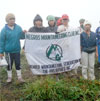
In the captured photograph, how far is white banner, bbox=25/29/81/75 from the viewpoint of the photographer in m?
6.19

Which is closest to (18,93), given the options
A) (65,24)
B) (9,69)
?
(9,69)

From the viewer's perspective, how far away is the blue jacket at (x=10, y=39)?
20.3ft

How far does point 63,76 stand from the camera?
6629 mm

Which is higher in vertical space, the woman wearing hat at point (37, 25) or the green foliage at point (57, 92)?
the woman wearing hat at point (37, 25)

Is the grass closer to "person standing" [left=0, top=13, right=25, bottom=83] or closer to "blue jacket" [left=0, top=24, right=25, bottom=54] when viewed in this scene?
"person standing" [left=0, top=13, right=25, bottom=83]

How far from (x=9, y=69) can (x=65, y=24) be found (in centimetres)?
206

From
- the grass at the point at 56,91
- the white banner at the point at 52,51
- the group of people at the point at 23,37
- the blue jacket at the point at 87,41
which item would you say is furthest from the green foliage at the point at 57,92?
the blue jacket at the point at 87,41

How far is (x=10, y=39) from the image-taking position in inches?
246

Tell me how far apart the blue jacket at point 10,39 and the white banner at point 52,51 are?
37 cm

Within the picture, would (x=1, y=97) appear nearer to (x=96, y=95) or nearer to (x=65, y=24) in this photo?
(x=96, y=95)

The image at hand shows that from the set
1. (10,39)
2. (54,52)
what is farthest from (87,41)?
(10,39)

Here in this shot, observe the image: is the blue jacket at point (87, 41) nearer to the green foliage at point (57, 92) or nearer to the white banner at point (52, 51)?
the white banner at point (52, 51)

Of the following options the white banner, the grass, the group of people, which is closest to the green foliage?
the grass

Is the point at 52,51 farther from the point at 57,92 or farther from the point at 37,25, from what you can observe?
the point at 57,92
